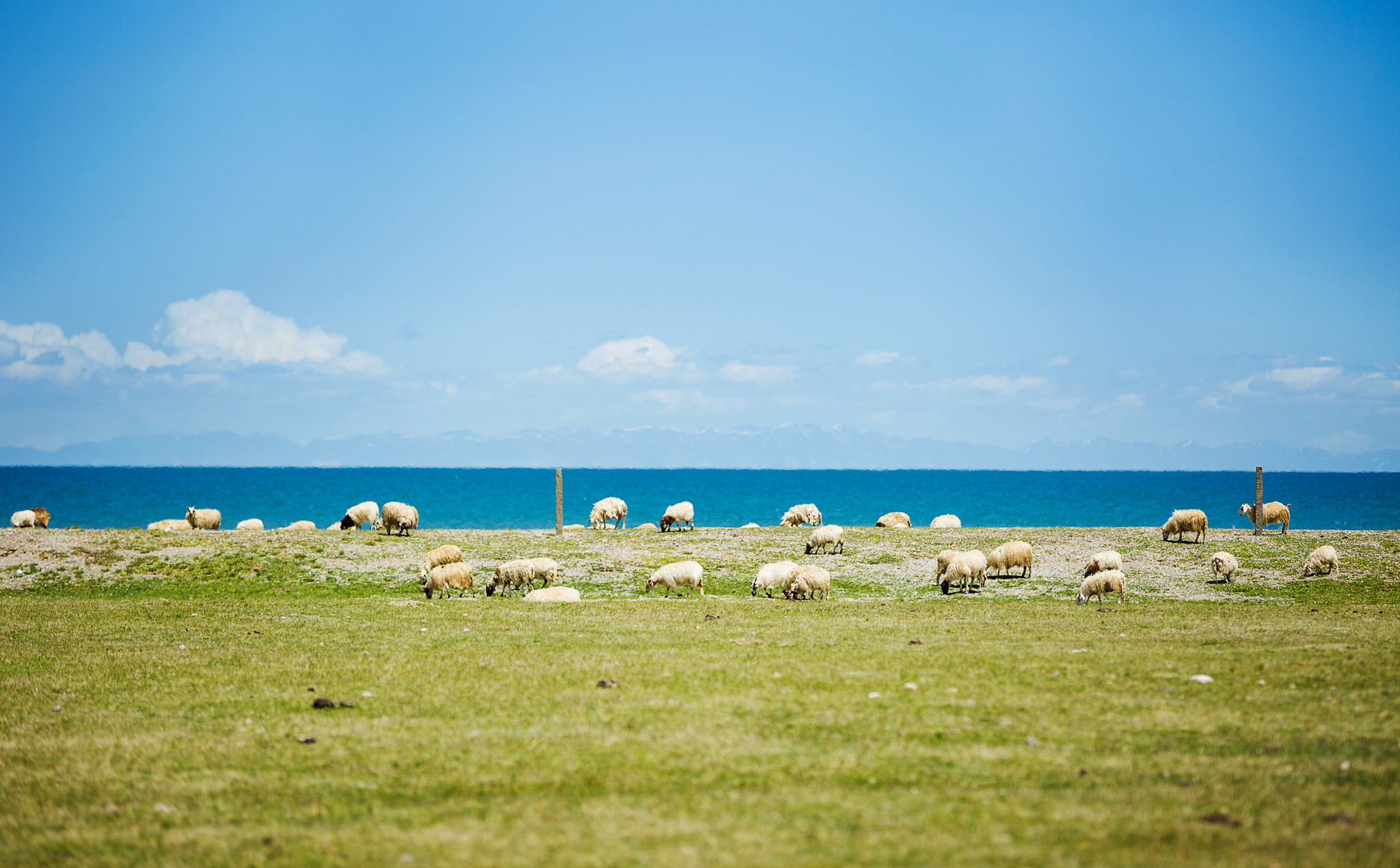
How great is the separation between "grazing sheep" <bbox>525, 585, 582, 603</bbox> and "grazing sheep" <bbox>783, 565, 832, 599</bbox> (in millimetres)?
6486

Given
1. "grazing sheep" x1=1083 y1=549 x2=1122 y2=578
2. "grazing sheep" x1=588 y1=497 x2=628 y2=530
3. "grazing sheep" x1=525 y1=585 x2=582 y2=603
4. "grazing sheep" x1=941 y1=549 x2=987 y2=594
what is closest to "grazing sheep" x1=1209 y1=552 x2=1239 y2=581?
"grazing sheep" x1=1083 y1=549 x2=1122 y2=578

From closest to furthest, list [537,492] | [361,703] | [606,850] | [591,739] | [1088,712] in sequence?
[606,850] → [591,739] → [1088,712] → [361,703] → [537,492]

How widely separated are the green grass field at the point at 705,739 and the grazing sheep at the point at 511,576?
730 cm

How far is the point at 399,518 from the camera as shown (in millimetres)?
40812

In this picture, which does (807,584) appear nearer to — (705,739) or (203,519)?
(705,739)

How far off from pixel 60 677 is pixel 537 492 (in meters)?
137

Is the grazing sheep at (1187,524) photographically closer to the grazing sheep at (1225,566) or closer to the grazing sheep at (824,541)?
the grazing sheep at (1225,566)

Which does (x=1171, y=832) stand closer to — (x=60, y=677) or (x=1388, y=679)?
(x=1388, y=679)

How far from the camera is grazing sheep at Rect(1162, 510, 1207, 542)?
3722cm

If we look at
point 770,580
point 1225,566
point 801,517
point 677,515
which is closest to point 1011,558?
point 1225,566

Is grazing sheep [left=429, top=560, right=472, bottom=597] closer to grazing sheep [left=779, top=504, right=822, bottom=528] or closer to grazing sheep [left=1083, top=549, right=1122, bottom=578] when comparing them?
grazing sheep [left=1083, top=549, right=1122, bottom=578]

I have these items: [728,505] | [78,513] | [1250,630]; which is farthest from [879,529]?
[78,513]

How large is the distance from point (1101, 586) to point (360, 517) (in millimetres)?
37309

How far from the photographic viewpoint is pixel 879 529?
138ft
